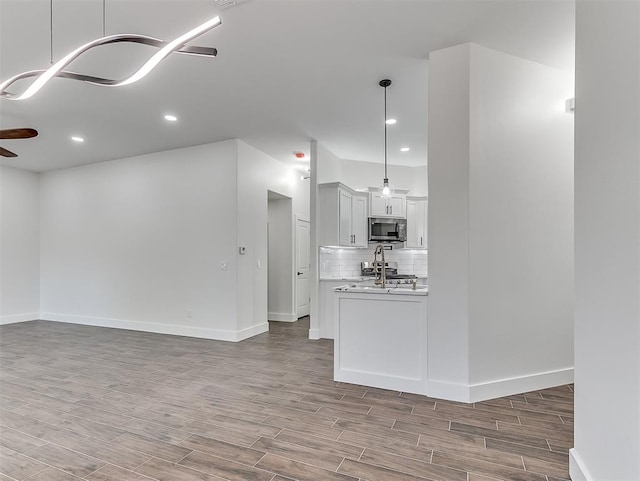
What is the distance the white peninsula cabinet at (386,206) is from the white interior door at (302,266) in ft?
4.73

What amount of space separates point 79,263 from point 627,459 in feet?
26.6

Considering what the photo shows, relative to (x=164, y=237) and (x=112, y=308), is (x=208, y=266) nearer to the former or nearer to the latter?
(x=164, y=237)

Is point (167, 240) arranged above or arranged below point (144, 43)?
below

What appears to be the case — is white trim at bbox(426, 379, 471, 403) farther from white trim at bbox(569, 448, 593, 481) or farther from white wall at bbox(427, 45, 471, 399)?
white trim at bbox(569, 448, 593, 481)

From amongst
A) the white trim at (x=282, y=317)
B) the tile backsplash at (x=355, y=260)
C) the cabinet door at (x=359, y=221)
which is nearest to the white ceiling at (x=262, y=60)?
the cabinet door at (x=359, y=221)

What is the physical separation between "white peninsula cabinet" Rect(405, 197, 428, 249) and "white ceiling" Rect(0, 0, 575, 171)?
185cm

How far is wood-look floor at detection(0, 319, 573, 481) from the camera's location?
7.07 ft

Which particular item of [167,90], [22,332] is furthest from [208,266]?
[22,332]

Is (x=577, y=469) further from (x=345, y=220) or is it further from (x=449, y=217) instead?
(x=345, y=220)

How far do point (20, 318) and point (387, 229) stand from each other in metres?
7.58

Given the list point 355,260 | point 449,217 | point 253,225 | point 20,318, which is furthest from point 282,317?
point 20,318

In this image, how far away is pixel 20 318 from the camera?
709 cm

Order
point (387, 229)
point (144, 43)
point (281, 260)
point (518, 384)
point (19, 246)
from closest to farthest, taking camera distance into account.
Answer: point (144, 43), point (518, 384), point (387, 229), point (19, 246), point (281, 260)

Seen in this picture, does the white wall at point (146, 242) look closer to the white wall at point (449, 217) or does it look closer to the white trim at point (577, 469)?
the white wall at point (449, 217)
